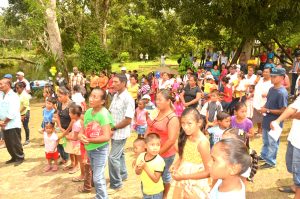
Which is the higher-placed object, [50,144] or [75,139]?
[75,139]

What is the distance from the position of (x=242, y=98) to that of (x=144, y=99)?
3.35 meters

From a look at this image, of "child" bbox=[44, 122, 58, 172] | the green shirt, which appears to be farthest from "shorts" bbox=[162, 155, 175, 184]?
"child" bbox=[44, 122, 58, 172]

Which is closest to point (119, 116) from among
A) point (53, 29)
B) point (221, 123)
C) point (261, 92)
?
point (221, 123)

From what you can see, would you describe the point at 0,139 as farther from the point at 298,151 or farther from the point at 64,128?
the point at 298,151

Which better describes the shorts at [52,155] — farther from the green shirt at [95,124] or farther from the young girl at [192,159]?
the young girl at [192,159]

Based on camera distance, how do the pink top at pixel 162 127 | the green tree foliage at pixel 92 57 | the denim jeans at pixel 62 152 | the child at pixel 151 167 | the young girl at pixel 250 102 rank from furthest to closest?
the green tree foliage at pixel 92 57 < the young girl at pixel 250 102 < the denim jeans at pixel 62 152 < the pink top at pixel 162 127 < the child at pixel 151 167

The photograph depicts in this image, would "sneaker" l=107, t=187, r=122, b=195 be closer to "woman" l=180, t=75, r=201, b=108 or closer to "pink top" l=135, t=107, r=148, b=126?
"pink top" l=135, t=107, r=148, b=126

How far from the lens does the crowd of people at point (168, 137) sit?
311cm

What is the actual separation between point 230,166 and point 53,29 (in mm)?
16150

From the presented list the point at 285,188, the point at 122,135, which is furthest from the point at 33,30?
the point at 285,188

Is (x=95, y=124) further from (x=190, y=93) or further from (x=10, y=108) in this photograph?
(x=190, y=93)

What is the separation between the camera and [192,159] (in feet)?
10.8

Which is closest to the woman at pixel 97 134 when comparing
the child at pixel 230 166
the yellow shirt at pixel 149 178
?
the yellow shirt at pixel 149 178

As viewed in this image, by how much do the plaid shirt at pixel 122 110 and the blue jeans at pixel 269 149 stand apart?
269cm
